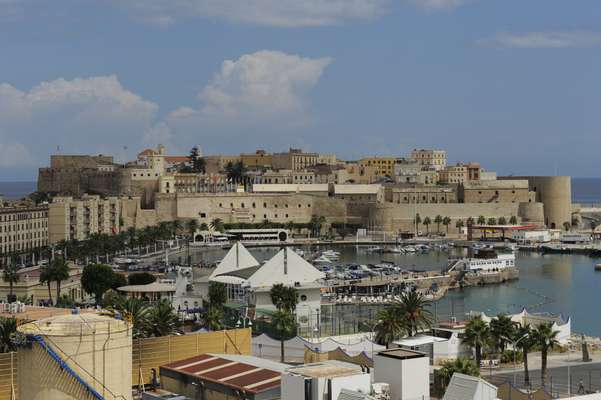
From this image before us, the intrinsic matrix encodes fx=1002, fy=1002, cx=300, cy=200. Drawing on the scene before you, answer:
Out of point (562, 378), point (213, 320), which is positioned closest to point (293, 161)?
point (213, 320)

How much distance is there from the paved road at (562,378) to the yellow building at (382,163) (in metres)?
67.6

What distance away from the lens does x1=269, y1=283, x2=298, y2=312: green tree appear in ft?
84.9

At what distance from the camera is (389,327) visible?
1994 centimetres

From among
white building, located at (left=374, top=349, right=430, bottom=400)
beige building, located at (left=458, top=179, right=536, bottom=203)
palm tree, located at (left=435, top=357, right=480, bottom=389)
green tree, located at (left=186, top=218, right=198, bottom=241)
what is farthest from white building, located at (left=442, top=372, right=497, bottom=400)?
beige building, located at (left=458, top=179, right=536, bottom=203)

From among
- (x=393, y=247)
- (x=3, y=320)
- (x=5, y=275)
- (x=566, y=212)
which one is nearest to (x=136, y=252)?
(x=393, y=247)

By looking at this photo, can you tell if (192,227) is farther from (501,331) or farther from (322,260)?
(501,331)

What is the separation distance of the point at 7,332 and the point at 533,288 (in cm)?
3006

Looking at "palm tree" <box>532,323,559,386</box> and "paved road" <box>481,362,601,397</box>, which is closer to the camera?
"paved road" <box>481,362,601,397</box>

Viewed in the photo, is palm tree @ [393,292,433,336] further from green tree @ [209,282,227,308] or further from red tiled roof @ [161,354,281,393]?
red tiled roof @ [161,354,281,393]

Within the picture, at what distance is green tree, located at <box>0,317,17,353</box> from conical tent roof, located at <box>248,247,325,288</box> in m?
12.4

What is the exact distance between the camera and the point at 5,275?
102 ft

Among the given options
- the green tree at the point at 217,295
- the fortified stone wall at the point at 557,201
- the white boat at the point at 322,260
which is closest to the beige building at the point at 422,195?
the fortified stone wall at the point at 557,201

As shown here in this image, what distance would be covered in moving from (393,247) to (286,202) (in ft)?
40.9

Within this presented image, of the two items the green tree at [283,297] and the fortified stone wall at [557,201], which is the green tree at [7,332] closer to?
the green tree at [283,297]
